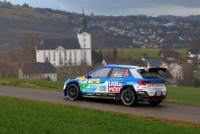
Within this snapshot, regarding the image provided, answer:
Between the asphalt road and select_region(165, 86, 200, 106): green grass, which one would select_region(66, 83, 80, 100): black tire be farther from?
select_region(165, 86, 200, 106): green grass

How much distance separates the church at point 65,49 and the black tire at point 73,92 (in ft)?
363

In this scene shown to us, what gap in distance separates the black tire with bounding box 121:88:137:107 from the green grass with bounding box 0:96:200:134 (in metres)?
2.25

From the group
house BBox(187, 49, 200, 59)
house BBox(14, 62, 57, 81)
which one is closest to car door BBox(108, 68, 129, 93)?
house BBox(14, 62, 57, 81)

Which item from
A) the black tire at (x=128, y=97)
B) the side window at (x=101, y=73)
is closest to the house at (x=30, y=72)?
the side window at (x=101, y=73)

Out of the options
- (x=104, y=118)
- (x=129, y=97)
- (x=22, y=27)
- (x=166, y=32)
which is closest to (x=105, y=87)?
(x=129, y=97)

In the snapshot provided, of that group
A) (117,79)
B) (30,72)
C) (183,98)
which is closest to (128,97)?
(117,79)

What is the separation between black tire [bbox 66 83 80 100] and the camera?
16.2 m

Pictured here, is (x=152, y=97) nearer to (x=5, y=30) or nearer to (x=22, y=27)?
(x=5, y=30)

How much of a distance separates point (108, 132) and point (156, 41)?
164 m

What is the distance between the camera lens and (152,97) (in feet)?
48.4

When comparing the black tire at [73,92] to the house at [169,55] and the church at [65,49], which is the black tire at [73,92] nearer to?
the house at [169,55]

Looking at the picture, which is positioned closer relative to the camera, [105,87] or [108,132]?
[108,132]

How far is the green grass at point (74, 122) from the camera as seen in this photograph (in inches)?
370

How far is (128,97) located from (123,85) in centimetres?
47
